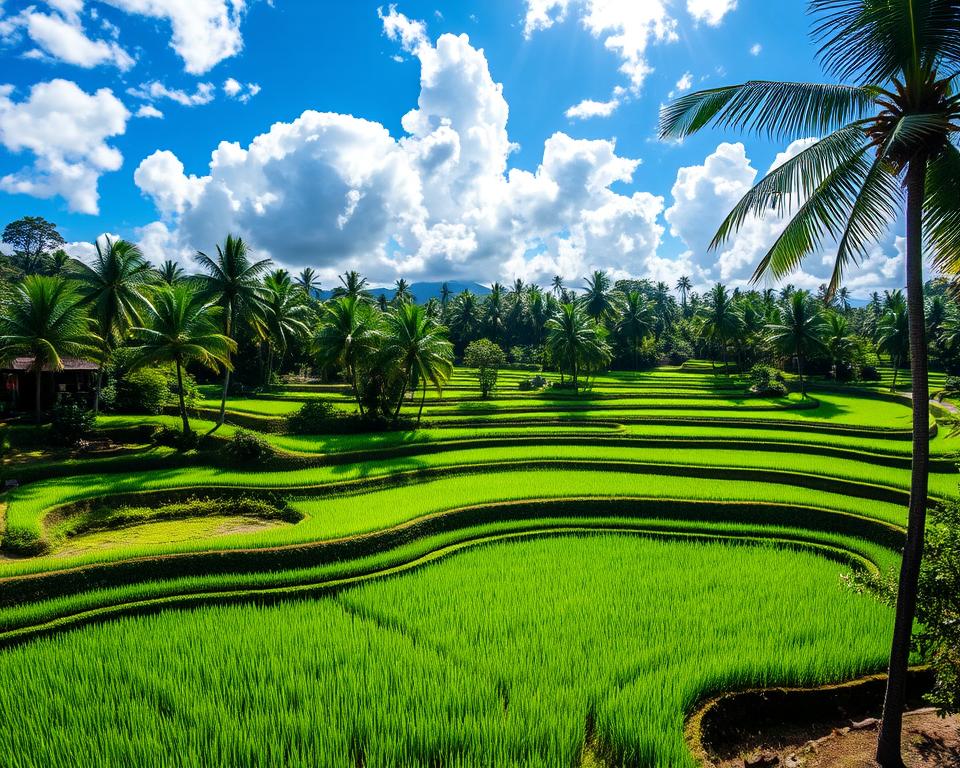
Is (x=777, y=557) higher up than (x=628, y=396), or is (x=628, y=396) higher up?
(x=628, y=396)

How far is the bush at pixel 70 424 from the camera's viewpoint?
61.2 ft

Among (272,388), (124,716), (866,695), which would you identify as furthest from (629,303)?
(124,716)

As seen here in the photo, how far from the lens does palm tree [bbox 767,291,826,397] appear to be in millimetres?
37853

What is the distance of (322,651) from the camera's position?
7199 millimetres

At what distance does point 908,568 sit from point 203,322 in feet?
75.9

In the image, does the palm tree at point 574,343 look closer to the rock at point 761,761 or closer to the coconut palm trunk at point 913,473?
the rock at point 761,761

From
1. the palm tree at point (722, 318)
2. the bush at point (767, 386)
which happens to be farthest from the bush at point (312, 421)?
the palm tree at point (722, 318)

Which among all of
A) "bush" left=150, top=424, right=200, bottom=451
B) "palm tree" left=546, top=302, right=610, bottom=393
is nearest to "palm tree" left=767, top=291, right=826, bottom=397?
"palm tree" left=546, top=302, right=610, bottom=393

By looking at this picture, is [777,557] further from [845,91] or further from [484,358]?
[484,358]

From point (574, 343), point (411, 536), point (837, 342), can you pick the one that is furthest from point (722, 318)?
point (411, 536)

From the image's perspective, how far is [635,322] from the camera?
57.9 metres

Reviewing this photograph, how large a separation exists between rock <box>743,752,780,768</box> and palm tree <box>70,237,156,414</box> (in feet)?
88.3

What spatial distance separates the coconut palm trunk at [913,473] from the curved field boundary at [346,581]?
6297mm

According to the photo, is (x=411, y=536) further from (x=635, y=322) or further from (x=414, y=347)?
(x=635, y=322)
